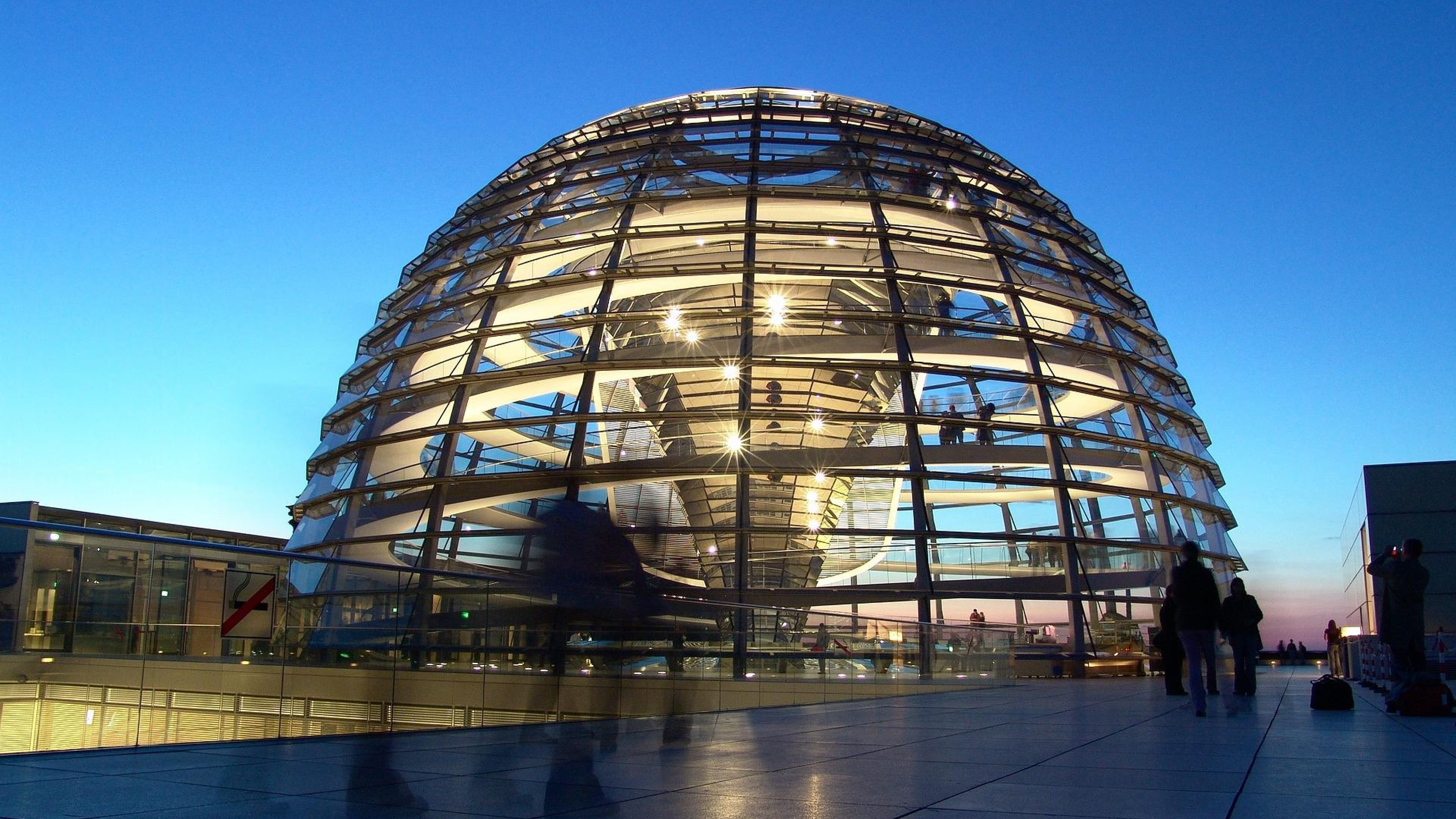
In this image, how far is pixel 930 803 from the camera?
4895mm

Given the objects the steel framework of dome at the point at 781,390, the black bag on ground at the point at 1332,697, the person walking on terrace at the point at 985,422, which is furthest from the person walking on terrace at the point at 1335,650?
the black bag on ground at the point at 1332,697

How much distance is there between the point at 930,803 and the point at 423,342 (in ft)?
65.0

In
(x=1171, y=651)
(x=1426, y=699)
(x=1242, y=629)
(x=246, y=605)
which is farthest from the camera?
(x=1171, y=651)

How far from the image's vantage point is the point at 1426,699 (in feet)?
A: 34.9

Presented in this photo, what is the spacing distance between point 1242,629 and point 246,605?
11.4m

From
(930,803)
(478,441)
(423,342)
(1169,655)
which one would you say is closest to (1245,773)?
Answer: (930,803)

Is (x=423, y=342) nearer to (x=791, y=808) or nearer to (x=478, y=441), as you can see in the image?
(x=478, y=441)

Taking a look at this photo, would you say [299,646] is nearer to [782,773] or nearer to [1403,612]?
[782,773]

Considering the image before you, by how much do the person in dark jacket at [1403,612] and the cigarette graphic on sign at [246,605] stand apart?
9.41 m

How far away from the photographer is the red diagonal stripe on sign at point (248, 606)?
8.23 meters

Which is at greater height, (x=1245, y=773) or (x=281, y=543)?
(x=281, y=543)

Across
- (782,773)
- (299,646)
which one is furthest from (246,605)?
(782,773)

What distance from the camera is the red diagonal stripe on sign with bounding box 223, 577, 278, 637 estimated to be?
8.23m

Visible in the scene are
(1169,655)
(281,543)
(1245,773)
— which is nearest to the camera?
(1245,773)
